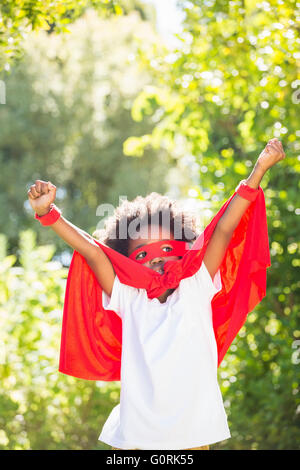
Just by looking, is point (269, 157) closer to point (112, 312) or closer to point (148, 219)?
point (148, 219)

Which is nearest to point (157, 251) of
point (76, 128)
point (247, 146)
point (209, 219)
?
point (209, 219)

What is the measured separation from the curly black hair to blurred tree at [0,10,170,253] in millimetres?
6933

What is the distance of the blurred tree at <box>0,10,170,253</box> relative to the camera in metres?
9.33

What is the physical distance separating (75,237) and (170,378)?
21.1 inches

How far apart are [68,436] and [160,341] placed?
5.14ft

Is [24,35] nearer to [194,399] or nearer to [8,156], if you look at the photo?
[194,399]

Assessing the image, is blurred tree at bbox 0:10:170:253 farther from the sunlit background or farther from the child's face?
the child's face

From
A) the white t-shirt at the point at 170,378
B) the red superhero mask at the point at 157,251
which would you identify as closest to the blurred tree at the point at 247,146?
the red superhero mask at the point at 157,251

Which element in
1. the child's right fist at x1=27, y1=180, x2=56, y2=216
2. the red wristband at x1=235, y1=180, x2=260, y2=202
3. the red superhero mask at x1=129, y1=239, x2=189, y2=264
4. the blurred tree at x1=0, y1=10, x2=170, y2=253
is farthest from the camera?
the blurred tree at x1=0, y1=10, x2=170, y2=253

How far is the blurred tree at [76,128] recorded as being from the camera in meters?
9.33

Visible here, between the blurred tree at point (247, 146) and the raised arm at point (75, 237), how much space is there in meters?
1.19

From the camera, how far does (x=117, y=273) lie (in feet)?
6.26

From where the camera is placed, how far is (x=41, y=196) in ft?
5.56

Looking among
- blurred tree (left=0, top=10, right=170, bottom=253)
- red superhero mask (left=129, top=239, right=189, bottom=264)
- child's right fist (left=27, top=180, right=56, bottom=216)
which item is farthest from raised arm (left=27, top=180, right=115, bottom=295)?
blurred tree (left=0, top=10, right=170, bottom=253)
